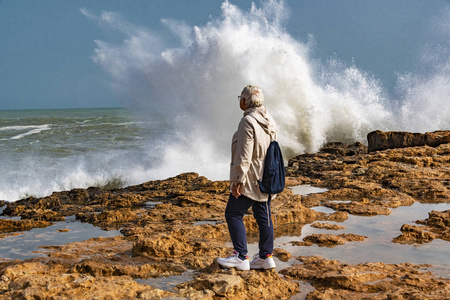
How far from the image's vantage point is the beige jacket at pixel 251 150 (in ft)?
10.8

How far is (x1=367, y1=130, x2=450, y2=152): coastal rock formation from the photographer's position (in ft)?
38.7

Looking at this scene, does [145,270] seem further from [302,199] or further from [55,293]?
[302,199]

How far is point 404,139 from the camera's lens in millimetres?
11992

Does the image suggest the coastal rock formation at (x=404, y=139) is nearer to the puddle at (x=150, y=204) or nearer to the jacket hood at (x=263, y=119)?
the puddle at (x=150, y=204)

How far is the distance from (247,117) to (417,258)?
2.38 m

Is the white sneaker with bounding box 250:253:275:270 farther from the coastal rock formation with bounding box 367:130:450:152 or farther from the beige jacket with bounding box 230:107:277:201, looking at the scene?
the coastal rock formation with bounding box 367:130:450:152

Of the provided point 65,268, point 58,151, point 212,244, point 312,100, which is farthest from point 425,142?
point 58,151

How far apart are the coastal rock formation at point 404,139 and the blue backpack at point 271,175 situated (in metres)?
9.75

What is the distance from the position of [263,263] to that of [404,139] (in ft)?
32.0

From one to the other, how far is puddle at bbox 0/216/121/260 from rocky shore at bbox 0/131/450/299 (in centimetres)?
17

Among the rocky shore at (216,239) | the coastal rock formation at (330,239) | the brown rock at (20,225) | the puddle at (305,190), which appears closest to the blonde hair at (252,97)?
the rocky shore at (216,239)

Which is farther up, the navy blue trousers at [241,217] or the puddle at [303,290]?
the navy blue trousers at [241,217]

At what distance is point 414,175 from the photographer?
859cm

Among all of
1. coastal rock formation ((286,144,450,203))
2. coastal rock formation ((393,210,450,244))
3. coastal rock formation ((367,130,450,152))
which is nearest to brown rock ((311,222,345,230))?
coastal rock formation ((393,210,450,244))
